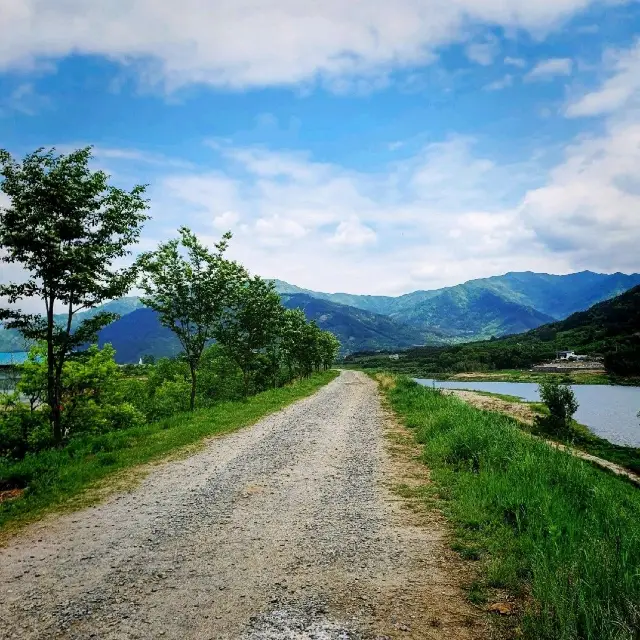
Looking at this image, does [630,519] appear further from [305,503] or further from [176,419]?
[176,419]

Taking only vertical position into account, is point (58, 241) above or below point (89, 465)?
above

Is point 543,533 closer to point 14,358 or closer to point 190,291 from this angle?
point 190,291

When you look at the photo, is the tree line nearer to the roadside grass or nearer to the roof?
the roof

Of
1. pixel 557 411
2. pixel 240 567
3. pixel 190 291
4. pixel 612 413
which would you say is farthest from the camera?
pixel 612 413

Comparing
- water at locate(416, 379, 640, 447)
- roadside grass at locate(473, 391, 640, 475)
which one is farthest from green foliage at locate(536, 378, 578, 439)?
water at locate(416, 379, 640, 447)

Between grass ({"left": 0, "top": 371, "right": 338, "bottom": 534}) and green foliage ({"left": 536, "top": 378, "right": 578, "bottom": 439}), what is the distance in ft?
89.5

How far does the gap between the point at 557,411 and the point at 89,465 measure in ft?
122

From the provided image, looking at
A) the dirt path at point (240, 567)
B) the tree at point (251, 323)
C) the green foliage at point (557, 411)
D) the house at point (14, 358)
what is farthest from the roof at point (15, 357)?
the green foliage at point (557, 411)

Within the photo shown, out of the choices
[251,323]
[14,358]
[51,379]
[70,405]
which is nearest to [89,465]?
[51,379]

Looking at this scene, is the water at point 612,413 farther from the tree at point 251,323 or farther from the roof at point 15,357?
the roof at point 15,357

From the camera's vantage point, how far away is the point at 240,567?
21.7 feet

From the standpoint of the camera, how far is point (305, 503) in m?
9.76

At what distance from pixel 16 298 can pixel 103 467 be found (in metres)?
7.48

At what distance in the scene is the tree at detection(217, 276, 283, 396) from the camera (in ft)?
123
